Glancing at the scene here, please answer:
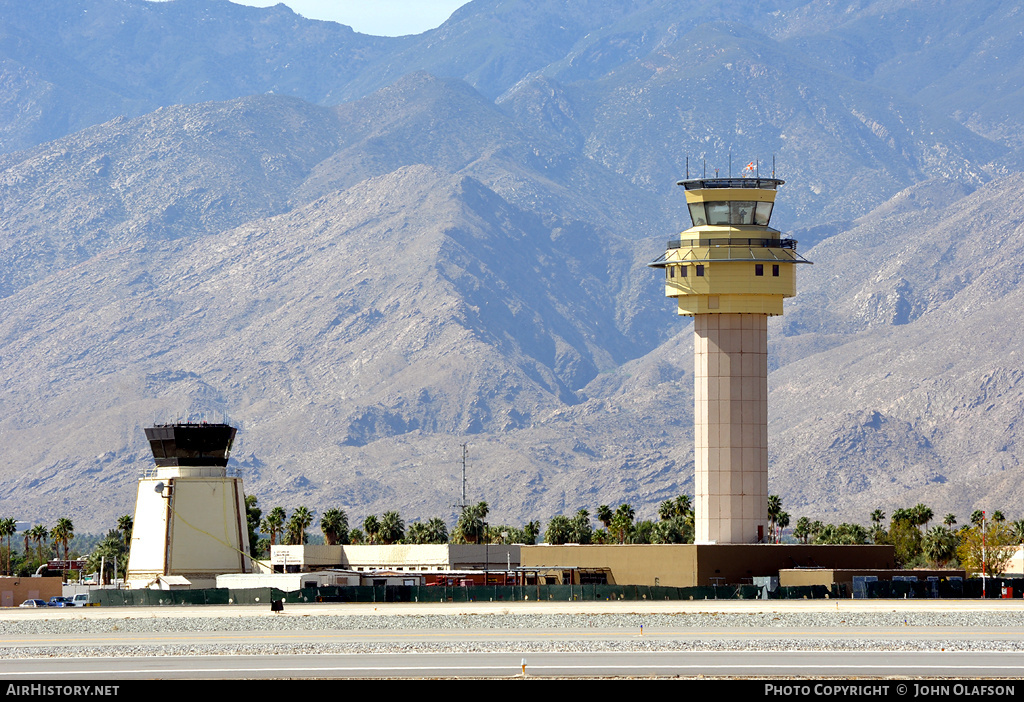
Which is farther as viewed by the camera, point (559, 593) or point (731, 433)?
point (731, 433)

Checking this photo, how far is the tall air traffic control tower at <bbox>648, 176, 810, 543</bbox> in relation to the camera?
108 metres

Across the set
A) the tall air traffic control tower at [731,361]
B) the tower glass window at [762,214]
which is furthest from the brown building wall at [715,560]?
the tower glass window at [762,214]

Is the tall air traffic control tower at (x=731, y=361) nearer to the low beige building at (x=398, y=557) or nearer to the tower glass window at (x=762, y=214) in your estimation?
the tower glass window at (x=762, y=214)

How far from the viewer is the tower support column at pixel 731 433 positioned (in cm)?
10812

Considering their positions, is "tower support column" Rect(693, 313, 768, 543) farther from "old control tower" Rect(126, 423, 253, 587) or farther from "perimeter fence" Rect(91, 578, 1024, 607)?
"old control tower" Rect(126, 423, 253, 587)

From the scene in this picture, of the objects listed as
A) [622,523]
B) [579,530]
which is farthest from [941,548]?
[579,530]

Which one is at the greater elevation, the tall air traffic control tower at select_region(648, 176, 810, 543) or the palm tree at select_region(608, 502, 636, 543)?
the tall air traffic control tower at select_region(648, 176, 810, 543)

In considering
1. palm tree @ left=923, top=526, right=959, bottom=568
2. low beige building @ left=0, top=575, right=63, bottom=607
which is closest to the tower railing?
low beige building @ left=0, top=575, right=63, bottom=607

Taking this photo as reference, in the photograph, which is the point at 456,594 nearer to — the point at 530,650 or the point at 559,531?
the point at 530,650

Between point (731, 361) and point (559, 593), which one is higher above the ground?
point (731, 361)

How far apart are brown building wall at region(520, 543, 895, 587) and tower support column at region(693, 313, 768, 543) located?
2.43m

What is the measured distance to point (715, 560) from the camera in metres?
105

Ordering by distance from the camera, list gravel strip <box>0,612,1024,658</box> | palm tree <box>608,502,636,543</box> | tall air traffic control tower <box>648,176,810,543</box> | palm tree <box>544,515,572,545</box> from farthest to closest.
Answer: palm tree <box>544,515,572,545</box> → palm tree <box>608,502,636,543</box> → tall air traffic control tower <box>648,176,810,543</box> → gravel strip <box>0,612,1024,658</box>

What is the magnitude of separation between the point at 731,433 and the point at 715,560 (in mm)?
8748
